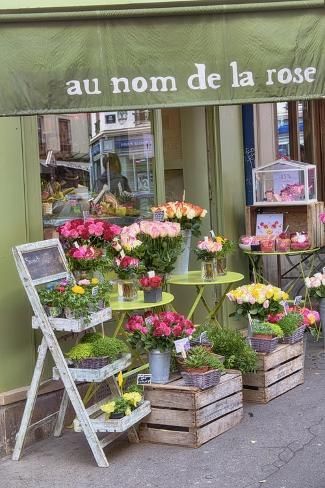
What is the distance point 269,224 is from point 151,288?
8.02ft

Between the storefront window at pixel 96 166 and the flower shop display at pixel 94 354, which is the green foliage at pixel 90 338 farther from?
the storefront window at pixel 96 166

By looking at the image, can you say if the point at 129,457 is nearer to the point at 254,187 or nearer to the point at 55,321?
the point at 55,321

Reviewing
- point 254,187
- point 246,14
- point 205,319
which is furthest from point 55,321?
point 254,187

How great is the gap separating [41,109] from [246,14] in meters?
Result: 1.22

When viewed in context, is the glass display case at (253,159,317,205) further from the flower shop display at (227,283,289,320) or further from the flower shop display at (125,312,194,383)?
the flower shop display at (125,312,194,383)

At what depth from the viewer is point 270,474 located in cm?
438

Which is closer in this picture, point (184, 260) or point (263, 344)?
point (263, 344)

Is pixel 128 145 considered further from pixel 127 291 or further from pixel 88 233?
pixel 127 291

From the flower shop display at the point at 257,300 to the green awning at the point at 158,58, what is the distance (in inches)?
73.8

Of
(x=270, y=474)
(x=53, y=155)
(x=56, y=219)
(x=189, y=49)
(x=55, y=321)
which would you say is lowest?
(x=270, y=474)

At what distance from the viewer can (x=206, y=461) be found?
4613 millimetres

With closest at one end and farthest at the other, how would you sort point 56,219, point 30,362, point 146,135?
point 30,362
point 56,219
point 146,135

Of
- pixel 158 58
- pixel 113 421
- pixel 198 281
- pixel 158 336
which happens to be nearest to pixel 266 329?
pixel 198 281

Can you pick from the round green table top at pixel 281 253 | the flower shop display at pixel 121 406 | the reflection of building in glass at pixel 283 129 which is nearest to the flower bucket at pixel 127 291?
the flower shop display at pixel 121 406
